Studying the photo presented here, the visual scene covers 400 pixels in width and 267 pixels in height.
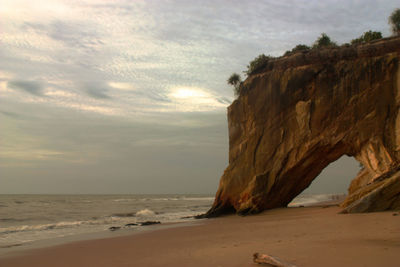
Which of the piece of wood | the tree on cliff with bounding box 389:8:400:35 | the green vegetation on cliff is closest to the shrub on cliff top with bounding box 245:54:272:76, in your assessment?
the green vegetation on cliff

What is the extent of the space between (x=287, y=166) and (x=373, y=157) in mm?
4601

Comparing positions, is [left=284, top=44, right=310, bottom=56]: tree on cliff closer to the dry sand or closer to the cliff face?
the cliff face

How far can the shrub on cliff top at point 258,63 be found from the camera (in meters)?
21.9

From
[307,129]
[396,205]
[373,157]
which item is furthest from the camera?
[307,129]

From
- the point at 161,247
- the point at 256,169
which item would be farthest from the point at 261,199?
the point at 161,247

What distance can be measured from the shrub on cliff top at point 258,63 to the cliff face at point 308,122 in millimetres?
435

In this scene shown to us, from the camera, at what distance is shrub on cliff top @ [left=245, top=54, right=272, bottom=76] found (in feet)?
72.0

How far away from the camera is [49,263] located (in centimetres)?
850

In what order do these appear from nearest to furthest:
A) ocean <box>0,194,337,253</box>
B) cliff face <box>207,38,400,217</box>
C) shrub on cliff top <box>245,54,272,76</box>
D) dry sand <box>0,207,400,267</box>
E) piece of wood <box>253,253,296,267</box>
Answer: piece of wood <box>253,253,296,267</box>
dry sand <box>0,207,400,267</box>
ocean <box>0,194,337,253</box>
cliff face <box>207,38,400,217</box>
shrub on cliff top <box>245,54,272,76</box>

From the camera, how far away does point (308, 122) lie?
62.8 ft

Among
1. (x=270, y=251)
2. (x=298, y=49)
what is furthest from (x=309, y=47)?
(x=270, y=251)

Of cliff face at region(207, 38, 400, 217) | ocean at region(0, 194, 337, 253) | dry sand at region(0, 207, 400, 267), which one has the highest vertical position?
cliff face at region(207, 38, 400, 217)

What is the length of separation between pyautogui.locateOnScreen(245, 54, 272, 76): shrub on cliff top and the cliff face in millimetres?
435

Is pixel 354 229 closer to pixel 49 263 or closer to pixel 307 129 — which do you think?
pixel 49 263
